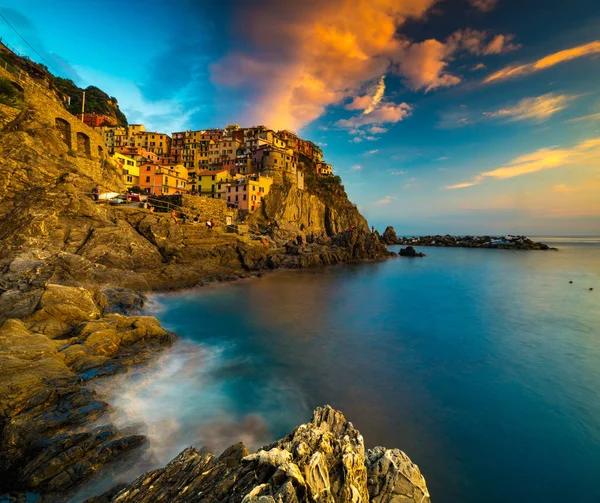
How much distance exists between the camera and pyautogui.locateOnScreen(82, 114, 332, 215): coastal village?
5669 centimetres

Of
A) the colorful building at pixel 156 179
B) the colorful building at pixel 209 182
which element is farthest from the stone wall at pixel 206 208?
the colorful building at pixel 209 182

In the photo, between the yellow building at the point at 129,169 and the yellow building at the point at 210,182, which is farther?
the yellow building at the point at 210,182

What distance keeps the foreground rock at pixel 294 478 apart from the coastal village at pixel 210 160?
57050mm

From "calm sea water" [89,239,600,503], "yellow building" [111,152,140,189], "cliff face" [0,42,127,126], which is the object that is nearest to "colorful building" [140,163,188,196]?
"yellow building" [111,152,140,189]

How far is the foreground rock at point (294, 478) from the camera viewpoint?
14.7 feet

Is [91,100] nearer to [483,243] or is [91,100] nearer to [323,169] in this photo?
[323,169]

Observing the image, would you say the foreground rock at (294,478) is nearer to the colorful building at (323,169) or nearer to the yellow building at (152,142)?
the yellow building at (152,142)

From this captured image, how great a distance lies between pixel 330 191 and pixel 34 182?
7246cm

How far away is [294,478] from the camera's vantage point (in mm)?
4402

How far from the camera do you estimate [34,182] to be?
28125 millimetres

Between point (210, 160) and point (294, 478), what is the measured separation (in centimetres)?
8185

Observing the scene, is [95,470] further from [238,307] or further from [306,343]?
[238,307]

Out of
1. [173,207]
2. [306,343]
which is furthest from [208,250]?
[306,343]

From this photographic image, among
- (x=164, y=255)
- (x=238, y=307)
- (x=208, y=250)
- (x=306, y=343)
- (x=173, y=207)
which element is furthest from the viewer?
(x=173, y=207)
